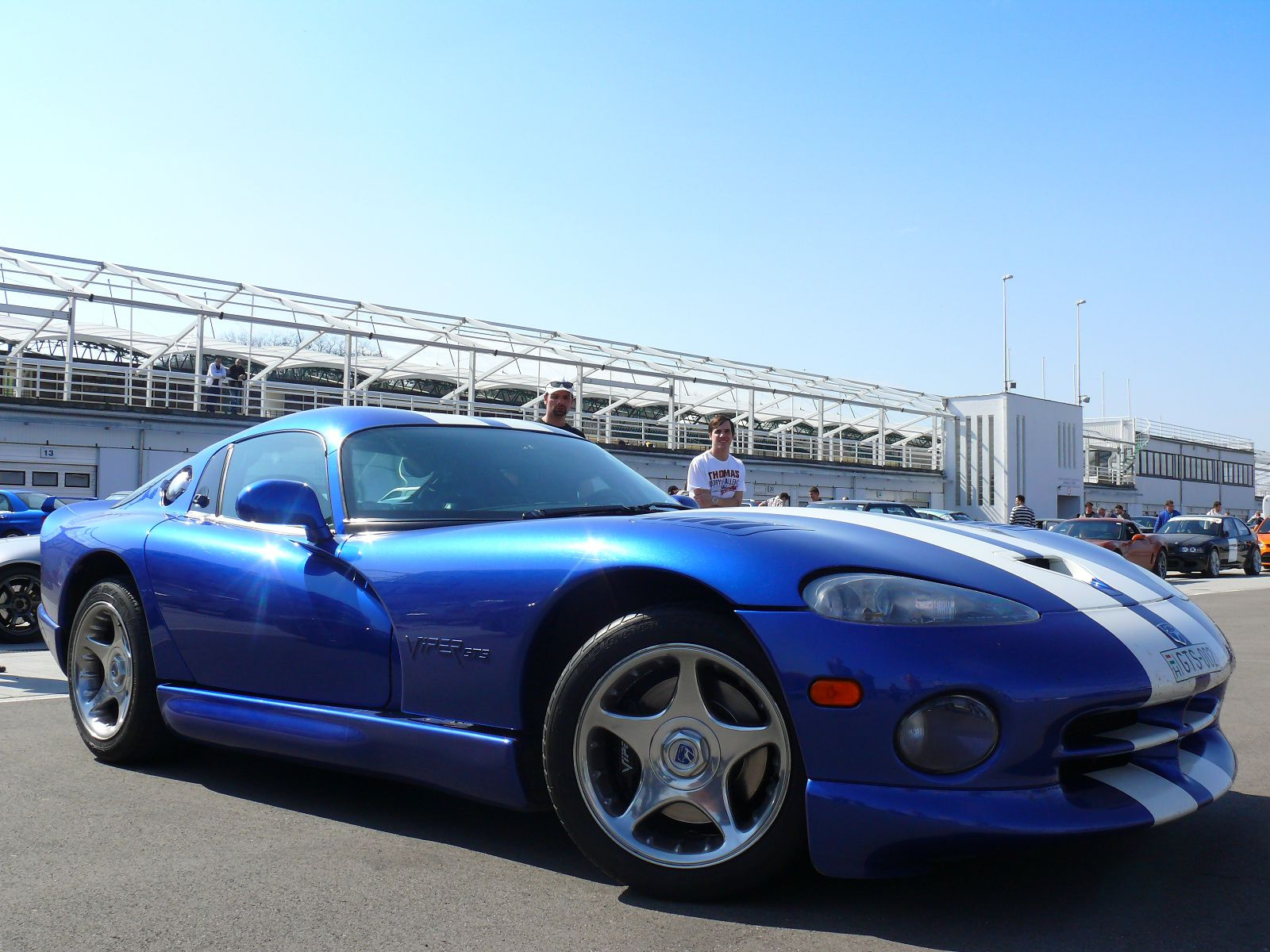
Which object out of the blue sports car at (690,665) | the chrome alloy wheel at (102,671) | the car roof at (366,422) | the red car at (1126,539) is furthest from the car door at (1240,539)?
the chrome alloy wheel at (102,671)

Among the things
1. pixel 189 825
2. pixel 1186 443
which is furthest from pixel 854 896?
pixel 1186 443

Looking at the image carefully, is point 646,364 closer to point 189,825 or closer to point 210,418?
point 210,418

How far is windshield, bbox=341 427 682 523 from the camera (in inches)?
139

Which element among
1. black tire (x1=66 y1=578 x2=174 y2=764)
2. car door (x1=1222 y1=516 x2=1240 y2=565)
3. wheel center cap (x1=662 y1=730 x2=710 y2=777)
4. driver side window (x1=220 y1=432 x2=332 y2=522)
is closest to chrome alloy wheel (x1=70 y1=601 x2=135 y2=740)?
black tire (x1=66 y1=578 x2=174 y2=764)

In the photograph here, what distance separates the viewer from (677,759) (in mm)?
2695

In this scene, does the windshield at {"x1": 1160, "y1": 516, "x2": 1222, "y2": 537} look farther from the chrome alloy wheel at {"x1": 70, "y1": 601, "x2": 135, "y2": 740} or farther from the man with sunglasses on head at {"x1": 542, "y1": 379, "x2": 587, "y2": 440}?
the chrome alloy wheel at {"x1": 70, "y1": 601, "x2": 135, "y2": 740}

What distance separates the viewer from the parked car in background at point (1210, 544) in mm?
23203

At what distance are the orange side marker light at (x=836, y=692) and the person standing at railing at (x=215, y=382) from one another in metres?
20.9

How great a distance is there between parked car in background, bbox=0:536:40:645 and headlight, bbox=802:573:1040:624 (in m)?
7.58

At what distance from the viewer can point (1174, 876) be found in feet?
9.09

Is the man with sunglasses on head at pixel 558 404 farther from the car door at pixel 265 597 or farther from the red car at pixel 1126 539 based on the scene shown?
the red car at pixel 1126 539

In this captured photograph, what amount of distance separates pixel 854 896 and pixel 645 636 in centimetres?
76

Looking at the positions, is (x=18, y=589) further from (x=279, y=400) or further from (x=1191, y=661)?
(x=279, y=400)

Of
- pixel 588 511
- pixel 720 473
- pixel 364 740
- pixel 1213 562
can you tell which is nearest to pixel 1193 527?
pixel 1213 562
